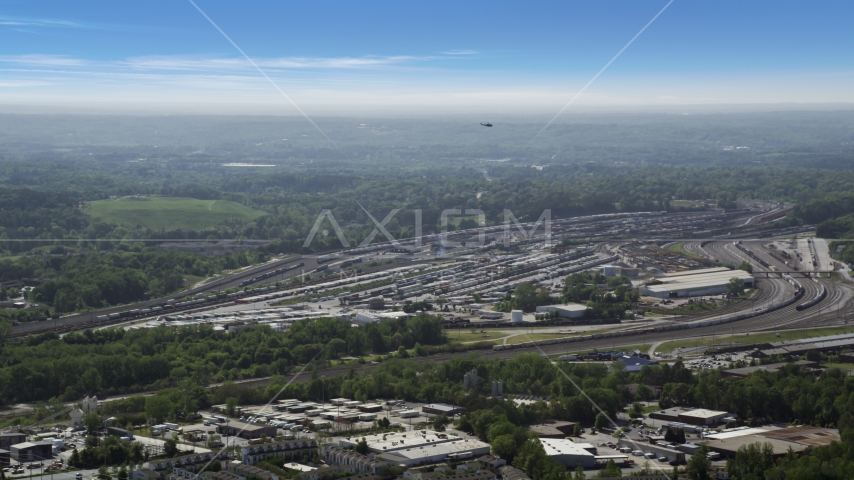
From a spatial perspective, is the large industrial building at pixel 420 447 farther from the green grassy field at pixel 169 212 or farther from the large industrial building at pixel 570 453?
the green grassy field at pixel 169 212

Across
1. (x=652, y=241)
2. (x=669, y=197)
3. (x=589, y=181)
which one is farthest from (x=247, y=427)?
(x=589, y=181)

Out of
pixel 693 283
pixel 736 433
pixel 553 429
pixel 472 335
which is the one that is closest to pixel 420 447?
pixel 553 429

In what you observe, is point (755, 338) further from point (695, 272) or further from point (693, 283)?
point (695, 272)

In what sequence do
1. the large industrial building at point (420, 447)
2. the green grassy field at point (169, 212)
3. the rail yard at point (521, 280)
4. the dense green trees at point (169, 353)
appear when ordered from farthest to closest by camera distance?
the green grassy field at point (169, 212) → the rail yard at point (521, 280) → the dense green trees at point (169, 353) → the large industrial building at point (420, 447)

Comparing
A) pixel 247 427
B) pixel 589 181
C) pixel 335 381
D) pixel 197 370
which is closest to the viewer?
pixel 247 427

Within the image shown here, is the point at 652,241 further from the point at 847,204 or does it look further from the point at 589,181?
the point at 589,181

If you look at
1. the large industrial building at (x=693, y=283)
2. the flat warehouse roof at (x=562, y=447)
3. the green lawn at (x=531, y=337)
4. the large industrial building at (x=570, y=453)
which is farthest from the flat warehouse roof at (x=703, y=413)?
the large industrial building at (x=693, y=283)
